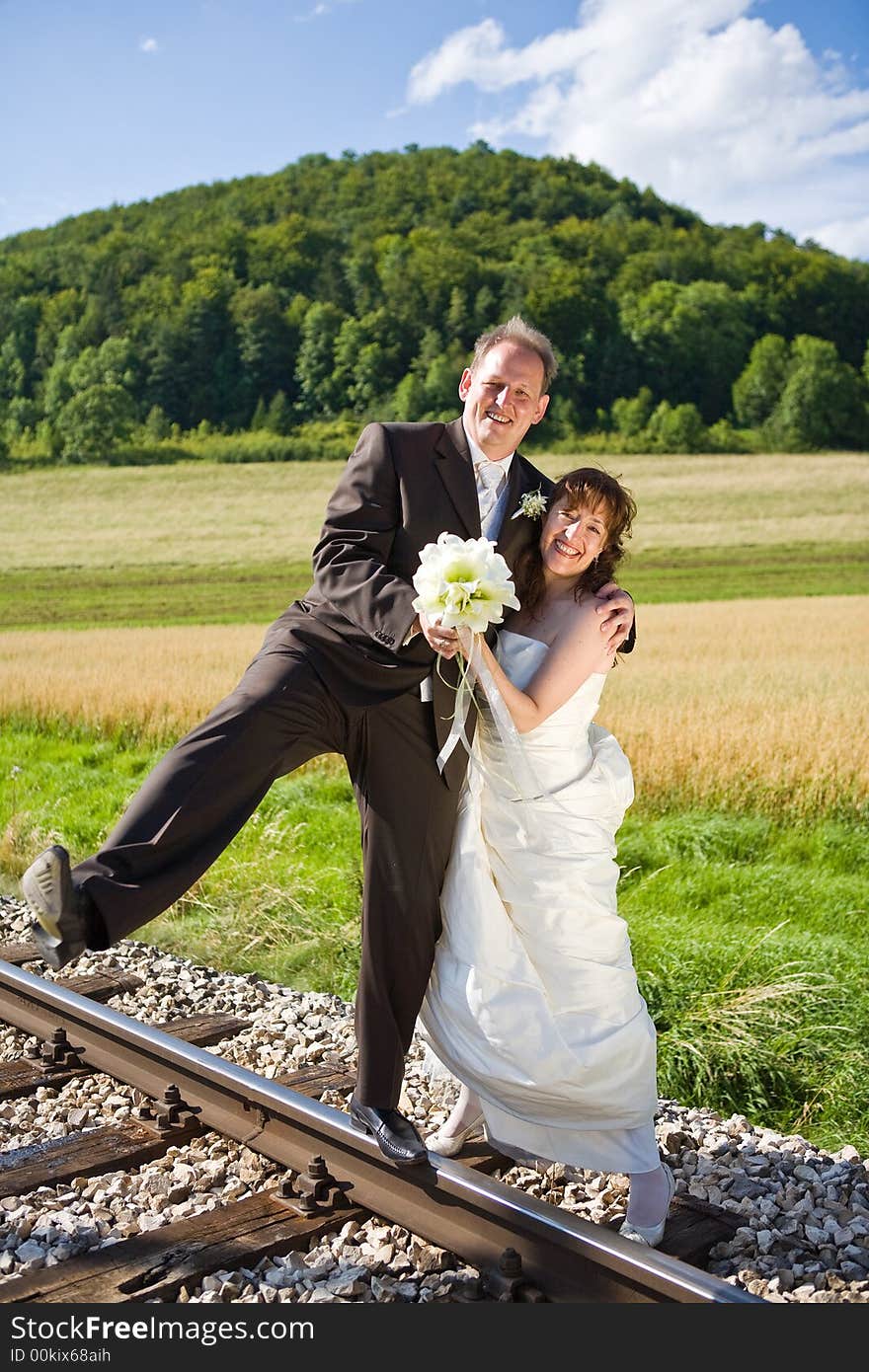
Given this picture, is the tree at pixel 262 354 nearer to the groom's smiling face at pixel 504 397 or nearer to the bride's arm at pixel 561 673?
the groom's smiling face at pixel 504 397

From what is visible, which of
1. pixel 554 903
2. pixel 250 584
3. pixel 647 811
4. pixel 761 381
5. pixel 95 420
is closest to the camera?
pixel 554 903

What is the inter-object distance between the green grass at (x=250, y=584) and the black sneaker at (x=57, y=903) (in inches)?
360

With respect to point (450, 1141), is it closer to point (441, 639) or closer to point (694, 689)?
point (441, 639)

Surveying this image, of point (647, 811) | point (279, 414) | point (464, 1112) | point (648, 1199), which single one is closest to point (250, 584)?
point (279, 414)

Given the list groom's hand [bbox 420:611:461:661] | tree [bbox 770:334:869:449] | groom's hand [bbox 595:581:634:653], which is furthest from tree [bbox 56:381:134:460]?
groom's hand [bbox 420:611:461:661]

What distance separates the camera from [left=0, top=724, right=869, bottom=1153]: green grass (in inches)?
164

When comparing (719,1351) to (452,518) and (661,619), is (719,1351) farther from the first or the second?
(661,619)

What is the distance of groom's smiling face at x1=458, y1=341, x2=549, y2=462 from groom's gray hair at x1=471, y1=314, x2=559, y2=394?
0.02 m

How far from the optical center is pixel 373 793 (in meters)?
3.14

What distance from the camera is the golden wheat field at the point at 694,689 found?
743 cm

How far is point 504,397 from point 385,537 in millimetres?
446

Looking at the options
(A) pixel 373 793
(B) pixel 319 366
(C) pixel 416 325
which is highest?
(C) pixel 416 325


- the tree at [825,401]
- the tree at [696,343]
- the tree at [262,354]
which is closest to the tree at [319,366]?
the tree at [262,354]

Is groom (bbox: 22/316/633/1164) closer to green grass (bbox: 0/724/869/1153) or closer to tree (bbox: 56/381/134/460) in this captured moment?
green grass (bbox: 0/724/869/1153)
